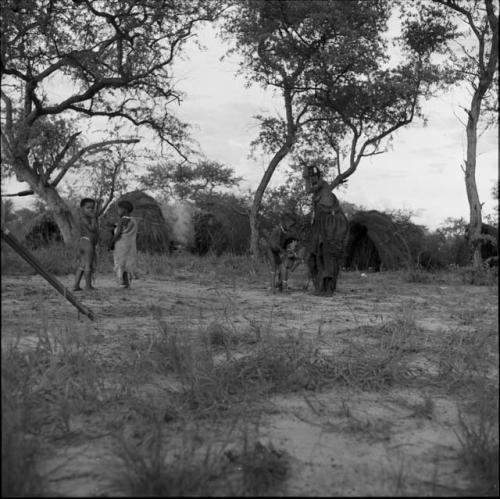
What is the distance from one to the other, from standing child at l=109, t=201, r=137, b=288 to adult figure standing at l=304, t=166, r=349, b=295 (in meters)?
2.56

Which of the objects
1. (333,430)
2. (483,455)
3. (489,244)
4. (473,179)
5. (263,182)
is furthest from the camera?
(263,182)

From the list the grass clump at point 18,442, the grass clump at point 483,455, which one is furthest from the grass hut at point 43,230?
the grass clump at point 483,455

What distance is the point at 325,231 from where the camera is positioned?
970 cm

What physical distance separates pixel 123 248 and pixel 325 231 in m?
2.85

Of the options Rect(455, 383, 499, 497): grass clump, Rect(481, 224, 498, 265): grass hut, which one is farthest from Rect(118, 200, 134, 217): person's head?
Rect(481, 224, 498, 265): grass hut

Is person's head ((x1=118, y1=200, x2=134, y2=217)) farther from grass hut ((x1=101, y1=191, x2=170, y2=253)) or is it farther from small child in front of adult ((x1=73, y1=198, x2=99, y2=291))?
grass hut ((x1=101, y1=191, x2=170, y2=253))

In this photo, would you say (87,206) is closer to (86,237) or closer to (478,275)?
(86,237)

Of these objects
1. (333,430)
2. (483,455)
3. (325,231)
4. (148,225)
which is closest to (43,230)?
(148,225)

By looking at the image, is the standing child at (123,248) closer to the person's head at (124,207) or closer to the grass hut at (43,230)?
the person's head at (124,207)

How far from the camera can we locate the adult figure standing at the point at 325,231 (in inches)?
382

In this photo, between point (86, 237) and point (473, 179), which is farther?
point (473, 179)

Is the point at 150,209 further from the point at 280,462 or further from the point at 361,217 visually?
the point at 280,462

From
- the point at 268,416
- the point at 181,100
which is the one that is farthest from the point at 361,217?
the point at 268,416

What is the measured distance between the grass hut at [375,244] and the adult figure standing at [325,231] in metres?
7.29
